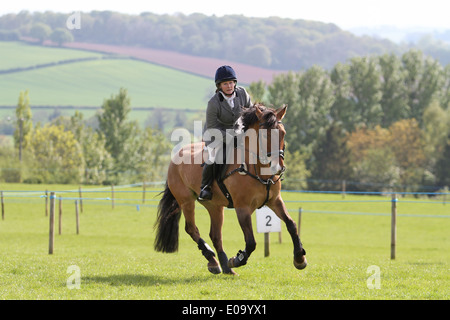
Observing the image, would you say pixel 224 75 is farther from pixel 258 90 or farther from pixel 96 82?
pixel 96 82

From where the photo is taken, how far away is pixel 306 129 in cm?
8550

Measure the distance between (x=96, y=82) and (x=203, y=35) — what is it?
4426 cm

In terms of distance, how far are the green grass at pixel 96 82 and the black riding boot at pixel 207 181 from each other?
114m

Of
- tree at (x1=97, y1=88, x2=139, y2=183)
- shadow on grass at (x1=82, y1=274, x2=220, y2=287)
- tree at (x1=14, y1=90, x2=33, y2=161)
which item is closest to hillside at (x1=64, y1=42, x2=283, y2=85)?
tree at (x1=97, y1=88, x2=139, y2=183)

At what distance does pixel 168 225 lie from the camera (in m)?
12.4

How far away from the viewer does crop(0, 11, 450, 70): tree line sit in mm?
155500

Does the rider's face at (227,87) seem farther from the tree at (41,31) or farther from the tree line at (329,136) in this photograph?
the tree at (41,31)

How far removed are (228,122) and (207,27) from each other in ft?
552

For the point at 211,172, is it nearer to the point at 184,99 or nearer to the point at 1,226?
the point at 1,226

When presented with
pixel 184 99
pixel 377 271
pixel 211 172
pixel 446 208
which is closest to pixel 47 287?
pixel 211 172

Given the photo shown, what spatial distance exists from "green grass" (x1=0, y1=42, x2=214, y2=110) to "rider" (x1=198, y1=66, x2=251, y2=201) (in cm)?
11379

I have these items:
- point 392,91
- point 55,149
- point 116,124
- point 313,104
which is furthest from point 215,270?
point 392,91

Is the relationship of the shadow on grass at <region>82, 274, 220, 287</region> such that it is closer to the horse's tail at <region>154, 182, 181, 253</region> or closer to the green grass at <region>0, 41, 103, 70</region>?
the horse's tail at <region>154, 182, 181, 253</region>
